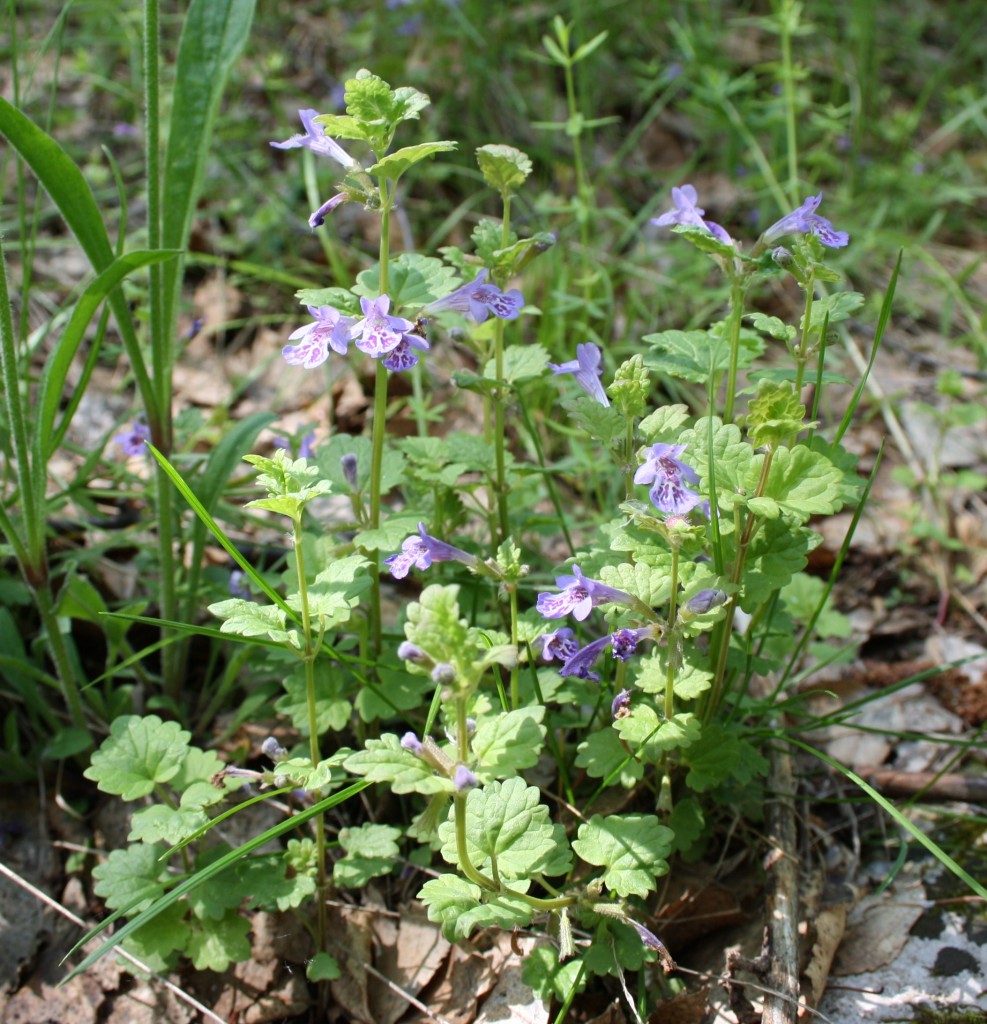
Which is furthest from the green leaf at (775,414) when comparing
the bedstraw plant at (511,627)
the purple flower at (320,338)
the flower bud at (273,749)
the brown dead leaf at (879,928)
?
the brown dead leaf at (879,928)

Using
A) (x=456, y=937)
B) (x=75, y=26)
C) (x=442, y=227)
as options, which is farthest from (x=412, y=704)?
(x=75, y=26)

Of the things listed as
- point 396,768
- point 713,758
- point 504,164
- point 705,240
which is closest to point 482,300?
point 504,164

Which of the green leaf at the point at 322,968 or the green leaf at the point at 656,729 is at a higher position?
the green leaf at the point at 656,729

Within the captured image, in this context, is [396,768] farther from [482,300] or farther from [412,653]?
[482,300]

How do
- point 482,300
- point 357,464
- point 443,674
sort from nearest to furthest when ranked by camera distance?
point 443,674, point 482,300, point 357,464

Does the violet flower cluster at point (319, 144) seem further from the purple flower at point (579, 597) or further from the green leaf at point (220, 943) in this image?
the green leaf at point (220, 943)
